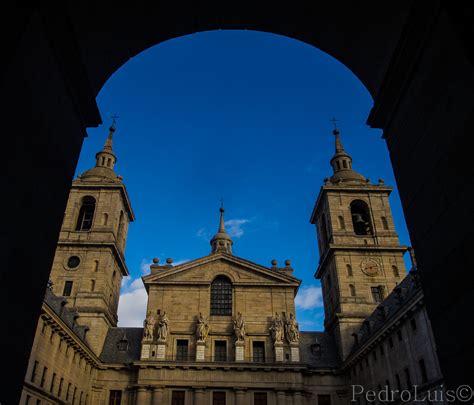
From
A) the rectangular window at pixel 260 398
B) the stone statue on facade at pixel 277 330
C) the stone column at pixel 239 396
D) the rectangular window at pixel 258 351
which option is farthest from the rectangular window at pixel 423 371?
the rectangular window at pixel 258 351

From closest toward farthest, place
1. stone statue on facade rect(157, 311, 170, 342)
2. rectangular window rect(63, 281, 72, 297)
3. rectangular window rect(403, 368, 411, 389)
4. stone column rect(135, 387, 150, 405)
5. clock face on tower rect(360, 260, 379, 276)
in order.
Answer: rectangular window rect(403, 368, 411, 389) → stone column rect(135, 387, 150, 405) → stone statue on facade rect(157, 311, 170, 342) → rectangular window rect(63, 281, 72, 297) → clock face on tower rect(360, 260, 379, 276)

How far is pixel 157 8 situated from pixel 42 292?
18.5ft

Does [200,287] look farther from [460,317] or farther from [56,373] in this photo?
[460,317]

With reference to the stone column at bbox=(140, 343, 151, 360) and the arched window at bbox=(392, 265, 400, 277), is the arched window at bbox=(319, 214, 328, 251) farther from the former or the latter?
the stone column at bbox=(140, 343, 151, 360)

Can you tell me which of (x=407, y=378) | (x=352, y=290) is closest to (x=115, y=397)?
(x=407, y=378)

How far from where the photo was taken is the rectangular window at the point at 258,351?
37159mm

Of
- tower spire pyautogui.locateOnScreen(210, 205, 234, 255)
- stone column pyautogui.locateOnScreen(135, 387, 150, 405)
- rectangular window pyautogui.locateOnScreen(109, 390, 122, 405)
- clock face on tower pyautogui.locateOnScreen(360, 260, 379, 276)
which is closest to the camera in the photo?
stone column pyautogui.locateOnScreen(135, 387, 150, 405)

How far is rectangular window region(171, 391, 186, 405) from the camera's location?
112ft

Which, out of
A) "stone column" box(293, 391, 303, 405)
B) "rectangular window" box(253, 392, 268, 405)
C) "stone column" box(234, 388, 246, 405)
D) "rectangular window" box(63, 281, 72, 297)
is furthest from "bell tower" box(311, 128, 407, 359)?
"rectangular window" box(63, 281, 72, 297)

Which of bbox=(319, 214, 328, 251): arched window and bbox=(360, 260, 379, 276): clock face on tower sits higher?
bbox=(319, 214, 328, 251): arched window

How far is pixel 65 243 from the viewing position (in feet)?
141

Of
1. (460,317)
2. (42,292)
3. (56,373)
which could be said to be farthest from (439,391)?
(56,373)

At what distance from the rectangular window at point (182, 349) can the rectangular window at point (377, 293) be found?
18068 millimetres

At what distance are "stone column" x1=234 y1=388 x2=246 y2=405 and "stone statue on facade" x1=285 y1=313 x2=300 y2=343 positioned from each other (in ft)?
19.1
